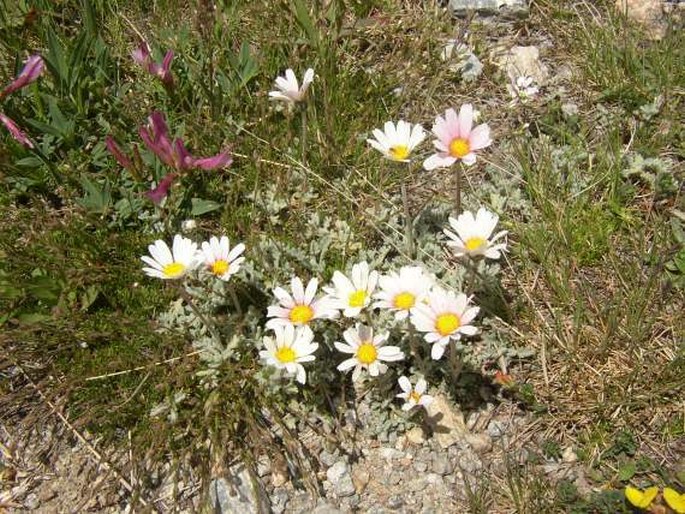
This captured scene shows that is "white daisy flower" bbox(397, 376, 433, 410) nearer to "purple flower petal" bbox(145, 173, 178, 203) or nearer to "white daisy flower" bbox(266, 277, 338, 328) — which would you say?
"white daisy flower" bbox(266, 277, 338, 328)

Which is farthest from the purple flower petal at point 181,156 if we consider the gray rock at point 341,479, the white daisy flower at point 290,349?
the gray rock at point 341,479

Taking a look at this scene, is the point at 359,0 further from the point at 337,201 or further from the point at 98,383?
the point at 98,383

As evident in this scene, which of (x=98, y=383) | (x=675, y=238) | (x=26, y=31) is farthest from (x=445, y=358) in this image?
(x=26, y=31)

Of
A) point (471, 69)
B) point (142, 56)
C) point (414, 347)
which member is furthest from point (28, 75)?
point (471, 69)

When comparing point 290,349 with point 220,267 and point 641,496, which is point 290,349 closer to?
point 220,267

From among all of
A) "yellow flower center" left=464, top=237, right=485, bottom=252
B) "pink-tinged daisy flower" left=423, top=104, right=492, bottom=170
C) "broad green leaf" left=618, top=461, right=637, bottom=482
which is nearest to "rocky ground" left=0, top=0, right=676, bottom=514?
"broad green leaf" left=618, top=461, right=637, bottom=482

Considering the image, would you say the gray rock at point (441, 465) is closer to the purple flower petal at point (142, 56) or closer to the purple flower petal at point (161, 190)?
the purple flower petal at point (161, 190)
